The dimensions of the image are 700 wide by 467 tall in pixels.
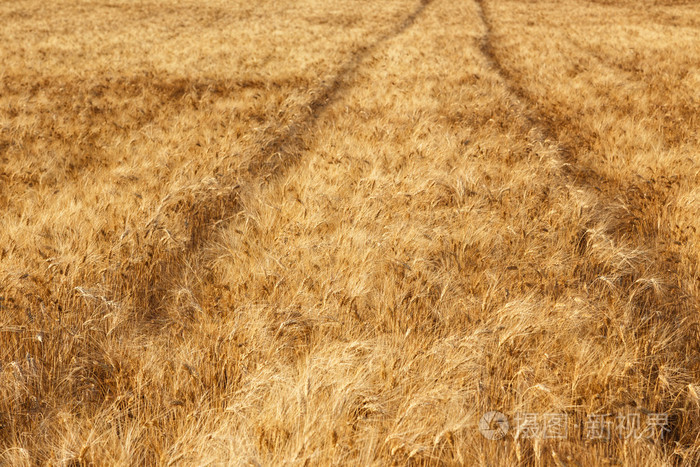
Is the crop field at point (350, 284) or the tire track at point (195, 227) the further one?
the tire track at point (195, 227)

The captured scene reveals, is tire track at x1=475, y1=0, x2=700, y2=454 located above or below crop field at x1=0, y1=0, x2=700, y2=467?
below

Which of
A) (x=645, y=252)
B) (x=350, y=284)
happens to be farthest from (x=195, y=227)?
(x=645, y=252)

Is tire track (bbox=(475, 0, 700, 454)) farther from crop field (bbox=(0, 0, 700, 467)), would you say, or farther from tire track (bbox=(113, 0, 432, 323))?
tire track (bbox=(113, 0, 432, 323))

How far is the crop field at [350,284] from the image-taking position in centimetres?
201

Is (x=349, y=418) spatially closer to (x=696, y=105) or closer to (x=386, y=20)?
(x=696, y=105)

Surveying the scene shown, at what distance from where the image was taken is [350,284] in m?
3.03

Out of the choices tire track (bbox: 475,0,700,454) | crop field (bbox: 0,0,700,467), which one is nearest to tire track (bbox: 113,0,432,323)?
crop field (bbox: 0,0,700,467)

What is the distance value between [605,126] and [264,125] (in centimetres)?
549

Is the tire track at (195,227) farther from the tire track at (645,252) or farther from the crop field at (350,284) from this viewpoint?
the tire track at (645,252)

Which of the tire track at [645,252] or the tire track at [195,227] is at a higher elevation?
the tire track at [195,227]

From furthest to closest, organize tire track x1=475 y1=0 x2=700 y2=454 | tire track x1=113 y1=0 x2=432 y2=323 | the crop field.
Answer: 1. tire track x1=113 y1=0 x2=432 y2=323
2. tire track x1=475 y1=0 x2=700 y2=454
3. the crop field

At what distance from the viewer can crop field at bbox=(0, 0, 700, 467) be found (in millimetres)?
2010

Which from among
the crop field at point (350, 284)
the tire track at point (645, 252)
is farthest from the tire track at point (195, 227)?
the tire track at point (645, 252)

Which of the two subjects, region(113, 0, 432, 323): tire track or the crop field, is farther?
region(113, 0, 432, 323): tire track
